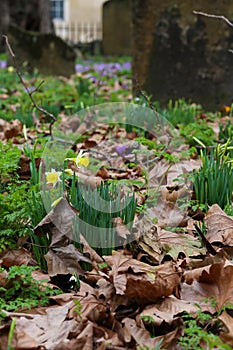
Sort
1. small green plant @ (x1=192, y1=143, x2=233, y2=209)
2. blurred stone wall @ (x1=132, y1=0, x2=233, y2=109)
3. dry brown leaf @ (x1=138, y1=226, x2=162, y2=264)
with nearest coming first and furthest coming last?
1. dry brown leaf @ (x1=138, y1=226, x2=162, y2=264)
2. small green plant @ (x1=192, y1=143, x2=233, y2=209)
3. blurred stone wall @ (x1=132, y1=0, x2=233, y2=109)

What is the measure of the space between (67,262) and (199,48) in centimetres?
342

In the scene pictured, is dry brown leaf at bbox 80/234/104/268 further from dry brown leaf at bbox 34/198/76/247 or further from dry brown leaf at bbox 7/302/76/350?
dry brown leaf at bbox 7/302/76/350

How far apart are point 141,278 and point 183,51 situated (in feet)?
11.7

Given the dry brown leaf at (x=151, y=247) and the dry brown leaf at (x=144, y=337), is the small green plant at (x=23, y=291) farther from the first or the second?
the dry brown leaf at (x=151, y=247)

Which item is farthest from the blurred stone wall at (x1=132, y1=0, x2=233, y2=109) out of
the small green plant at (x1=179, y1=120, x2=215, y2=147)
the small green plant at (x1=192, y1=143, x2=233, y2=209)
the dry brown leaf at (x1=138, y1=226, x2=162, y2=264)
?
the dry brown leaf at (x1=138, y1=226, x2=162, y2=264)

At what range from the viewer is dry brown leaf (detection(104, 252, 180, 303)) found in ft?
5.80

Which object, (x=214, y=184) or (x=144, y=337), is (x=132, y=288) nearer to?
(x=144, y=337)

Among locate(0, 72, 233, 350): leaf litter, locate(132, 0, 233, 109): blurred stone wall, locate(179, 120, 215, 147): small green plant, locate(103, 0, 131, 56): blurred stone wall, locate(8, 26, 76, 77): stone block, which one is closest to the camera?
locate(0, 72, 233, 350): leaf litter

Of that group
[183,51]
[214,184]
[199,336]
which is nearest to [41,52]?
[183,51]

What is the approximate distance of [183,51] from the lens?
5035 millimetres

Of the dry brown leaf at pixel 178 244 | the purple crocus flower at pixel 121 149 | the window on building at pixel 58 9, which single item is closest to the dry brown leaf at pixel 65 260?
the dry brown leaf at pixel 178 244

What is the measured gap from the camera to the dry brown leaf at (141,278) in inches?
69.6

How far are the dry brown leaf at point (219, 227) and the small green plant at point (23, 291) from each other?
2.24 ft

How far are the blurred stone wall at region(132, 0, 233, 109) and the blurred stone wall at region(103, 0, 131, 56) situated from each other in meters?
7.20
